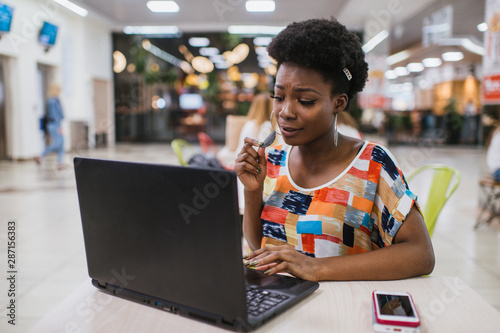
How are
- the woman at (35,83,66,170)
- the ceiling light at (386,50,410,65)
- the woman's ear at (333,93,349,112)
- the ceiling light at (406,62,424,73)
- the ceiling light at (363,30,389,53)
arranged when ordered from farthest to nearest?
the ceiling light at (406,62,424,73) → the ceiling light at (386,50,410,65) → the ceiling light at (363,30,389,53) → the woman at (35,83,66,170) → the woman's ear at (333,93,349,112)

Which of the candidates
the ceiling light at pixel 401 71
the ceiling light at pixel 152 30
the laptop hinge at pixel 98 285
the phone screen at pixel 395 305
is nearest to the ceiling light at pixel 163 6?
the ceiling light at pixel 152 30

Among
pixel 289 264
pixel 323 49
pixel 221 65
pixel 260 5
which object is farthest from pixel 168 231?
pixel 221 65

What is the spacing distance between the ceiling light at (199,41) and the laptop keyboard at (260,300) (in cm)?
1450

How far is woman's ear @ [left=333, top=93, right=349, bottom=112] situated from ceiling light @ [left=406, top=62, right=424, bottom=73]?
16345mm

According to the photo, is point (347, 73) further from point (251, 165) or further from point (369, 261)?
point (369, 261)

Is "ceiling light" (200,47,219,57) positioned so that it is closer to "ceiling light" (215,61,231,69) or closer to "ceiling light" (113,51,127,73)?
"ceiling light" (215,61,231,69)

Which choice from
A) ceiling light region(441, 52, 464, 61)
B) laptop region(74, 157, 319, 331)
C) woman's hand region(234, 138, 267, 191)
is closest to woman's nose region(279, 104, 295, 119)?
woman's hand region(234, 138, 267, 191)

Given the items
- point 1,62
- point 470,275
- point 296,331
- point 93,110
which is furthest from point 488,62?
point 93,110

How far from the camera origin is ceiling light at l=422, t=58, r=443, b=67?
15.4m

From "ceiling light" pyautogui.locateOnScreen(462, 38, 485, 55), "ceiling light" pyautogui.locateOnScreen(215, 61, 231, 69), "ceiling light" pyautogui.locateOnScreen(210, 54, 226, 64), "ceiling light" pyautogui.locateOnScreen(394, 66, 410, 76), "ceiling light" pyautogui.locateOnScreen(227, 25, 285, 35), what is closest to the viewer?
"ceiling light" pyautogui.locateOnScreen(462, 38, 485, 55)

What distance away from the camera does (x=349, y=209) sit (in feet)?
3.91

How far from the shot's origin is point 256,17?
34.1 feet

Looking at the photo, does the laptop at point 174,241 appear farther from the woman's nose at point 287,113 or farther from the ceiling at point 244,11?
the ceiling at point 244,11

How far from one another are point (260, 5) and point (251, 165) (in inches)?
347
